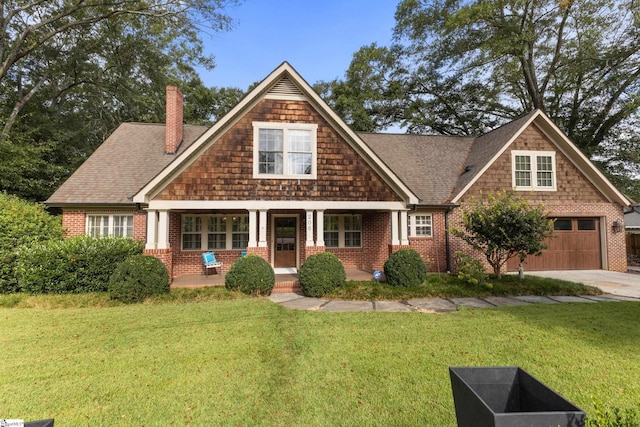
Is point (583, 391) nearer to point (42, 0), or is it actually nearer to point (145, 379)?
point (145, 379)

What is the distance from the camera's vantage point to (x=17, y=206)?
1048cm

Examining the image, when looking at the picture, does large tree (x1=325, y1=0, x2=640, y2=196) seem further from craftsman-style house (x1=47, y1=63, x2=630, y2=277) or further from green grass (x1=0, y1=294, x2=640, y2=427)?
green grass (x1=0, y1=294, x2=640, y2=427)

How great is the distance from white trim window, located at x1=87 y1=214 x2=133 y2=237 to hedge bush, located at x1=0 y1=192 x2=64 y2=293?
3.14 ft

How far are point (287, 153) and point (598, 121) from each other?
23767 millimetres

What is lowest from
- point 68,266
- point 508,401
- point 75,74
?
point 508,401

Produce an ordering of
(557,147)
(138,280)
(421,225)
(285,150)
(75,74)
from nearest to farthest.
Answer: (138,280) → (285,150) → (421,225) → (557,147) → (75,74)

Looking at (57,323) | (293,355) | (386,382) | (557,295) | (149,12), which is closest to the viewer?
(386,382)

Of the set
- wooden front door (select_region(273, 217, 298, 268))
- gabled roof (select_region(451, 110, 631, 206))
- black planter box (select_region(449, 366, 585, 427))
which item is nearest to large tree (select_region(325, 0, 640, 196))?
gabled roof (select_region(451, 110, 631, 206))

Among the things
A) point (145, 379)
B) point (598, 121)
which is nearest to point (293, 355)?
point (145, 379)

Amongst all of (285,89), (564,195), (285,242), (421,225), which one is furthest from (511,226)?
(285,89)

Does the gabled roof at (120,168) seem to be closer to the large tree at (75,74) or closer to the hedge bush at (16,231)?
the hedge bush at (16,231)

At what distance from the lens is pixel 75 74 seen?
21.1m

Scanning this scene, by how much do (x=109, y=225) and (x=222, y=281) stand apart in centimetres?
557

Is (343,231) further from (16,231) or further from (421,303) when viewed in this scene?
(16,231)
